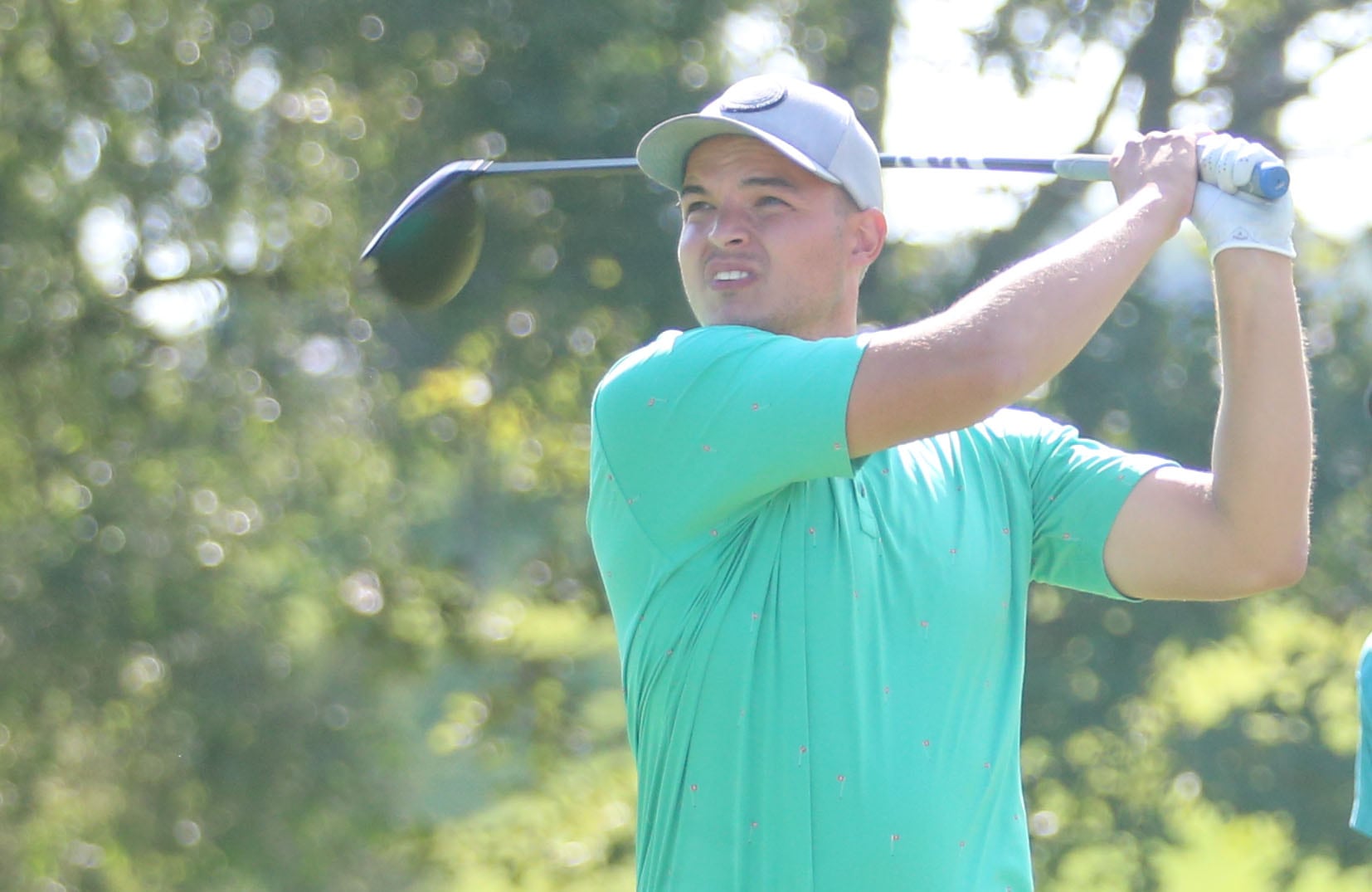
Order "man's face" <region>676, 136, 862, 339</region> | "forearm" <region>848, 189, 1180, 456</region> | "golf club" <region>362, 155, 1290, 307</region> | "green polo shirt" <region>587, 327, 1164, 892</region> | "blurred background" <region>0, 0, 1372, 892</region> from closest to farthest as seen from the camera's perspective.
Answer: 1. "forearm" <region>848, 189, 1180, 456</region>
2. "green polo shirt" <region>587, 327, 1164, 892</region>
3. "man's face" <region>676, 136, 862, 339</region>
4. "golf club" <region>362, 155, 1290, 307</region>
5. "blurred background" <region>0, 0, 1372, 892</region>

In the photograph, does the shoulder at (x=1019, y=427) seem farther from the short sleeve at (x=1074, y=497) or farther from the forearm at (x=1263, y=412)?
the forearm at (x=1263, y=412)

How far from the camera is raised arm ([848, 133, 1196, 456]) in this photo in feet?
6.75

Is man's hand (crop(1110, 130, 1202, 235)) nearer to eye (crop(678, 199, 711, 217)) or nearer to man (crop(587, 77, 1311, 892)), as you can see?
man (crop(587, 77, 1311, 892))

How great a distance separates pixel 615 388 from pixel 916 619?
49 centimetres

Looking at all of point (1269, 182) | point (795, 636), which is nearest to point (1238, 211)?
point (1269, 182)

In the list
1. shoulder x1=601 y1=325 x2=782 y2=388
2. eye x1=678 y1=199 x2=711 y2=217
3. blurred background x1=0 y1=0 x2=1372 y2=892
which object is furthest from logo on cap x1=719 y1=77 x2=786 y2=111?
blurred background x1=0 y1=0 x2=1372 y2=892

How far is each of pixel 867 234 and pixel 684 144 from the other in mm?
307

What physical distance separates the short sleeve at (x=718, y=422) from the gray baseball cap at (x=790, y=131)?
36cm

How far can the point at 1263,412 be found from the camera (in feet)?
7.57

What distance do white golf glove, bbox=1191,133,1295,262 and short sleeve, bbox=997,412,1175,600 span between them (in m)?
0.36

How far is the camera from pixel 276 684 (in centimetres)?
821

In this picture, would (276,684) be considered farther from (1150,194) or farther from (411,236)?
(1150,194)

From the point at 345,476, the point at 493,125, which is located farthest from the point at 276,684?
the point at 493,125

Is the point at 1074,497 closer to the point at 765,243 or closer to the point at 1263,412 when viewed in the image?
the point at 1263,412
